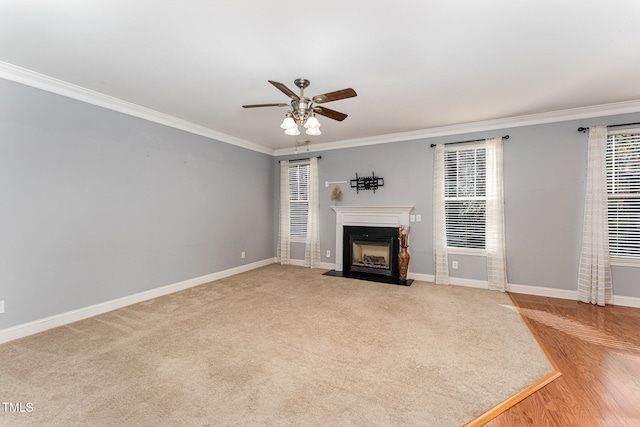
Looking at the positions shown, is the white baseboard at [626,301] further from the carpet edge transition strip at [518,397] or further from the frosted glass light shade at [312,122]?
the frosted glass light shade at [312,122]

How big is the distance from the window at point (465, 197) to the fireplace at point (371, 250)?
102 centimetres

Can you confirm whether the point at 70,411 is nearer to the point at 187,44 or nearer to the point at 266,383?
the point at 266,383

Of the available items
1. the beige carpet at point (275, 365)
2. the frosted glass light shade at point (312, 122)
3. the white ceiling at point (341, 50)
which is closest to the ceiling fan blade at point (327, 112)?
the frosted glass light shade at point (312, 122)

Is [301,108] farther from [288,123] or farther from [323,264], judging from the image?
[323,264]

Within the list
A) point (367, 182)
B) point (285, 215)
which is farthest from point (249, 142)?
point (367, 182)

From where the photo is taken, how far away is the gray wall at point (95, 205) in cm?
280

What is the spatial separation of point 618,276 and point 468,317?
2322mm

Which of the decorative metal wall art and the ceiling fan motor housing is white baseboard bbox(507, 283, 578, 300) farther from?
the ceiling fan motor housing

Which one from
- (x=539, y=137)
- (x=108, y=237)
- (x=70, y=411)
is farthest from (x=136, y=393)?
(x=539, y=137)

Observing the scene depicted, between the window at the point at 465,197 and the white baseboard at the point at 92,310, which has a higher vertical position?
the window at the point at 465,197

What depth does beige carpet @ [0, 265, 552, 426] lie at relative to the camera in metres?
1.78

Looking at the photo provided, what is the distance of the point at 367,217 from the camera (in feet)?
17.8

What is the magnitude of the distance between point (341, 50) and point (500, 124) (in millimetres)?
3323

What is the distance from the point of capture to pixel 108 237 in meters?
3.50
